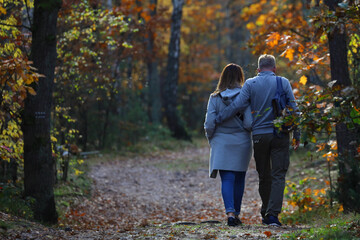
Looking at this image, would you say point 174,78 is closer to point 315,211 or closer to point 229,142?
point 315,211

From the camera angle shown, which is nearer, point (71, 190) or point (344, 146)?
point (344, 146)

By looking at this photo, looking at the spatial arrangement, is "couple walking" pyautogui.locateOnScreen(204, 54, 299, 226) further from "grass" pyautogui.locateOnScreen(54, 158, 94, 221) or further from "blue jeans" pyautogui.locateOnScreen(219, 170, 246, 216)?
"grass" pyautogui.locateOnScreen(54, 158, 94, 221)

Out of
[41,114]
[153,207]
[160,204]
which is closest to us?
[41,114]

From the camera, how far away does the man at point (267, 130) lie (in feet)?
20.2

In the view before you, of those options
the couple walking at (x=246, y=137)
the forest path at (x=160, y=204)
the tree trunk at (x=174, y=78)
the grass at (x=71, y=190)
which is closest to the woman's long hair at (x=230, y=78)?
the couple walking at (x=246, y=137)

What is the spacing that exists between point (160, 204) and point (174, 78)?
40.2 ft

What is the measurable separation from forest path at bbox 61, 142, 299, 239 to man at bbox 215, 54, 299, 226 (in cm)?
45

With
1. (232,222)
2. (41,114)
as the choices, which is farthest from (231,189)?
(41,114)

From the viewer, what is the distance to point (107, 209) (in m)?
9.76

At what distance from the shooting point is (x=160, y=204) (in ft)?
34.9

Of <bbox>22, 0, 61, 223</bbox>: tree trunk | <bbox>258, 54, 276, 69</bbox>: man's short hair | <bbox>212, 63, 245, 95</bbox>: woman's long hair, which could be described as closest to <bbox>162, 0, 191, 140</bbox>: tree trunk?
<bbox>22, 0, 61, 223</bbox>: tree trunk

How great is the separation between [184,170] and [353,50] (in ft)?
26.2

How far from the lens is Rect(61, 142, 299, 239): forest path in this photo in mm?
5816

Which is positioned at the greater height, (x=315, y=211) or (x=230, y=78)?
(x=230, y=78)
